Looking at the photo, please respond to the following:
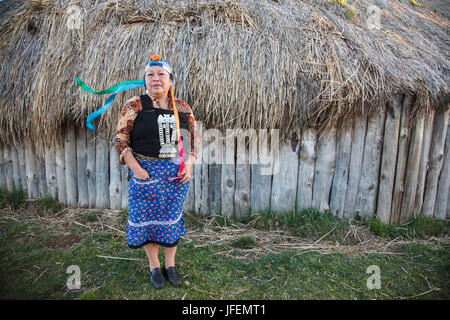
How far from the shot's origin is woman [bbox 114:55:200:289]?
6.27ft

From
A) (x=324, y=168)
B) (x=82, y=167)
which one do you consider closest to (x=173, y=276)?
(x=324, y=168)

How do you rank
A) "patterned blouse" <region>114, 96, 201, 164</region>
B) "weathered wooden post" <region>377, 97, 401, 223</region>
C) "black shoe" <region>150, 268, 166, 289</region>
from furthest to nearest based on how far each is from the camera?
1. "weathered wooden post" <region>377, 97, 401, 223</region>
2. "black shoe" <region>150, 268, 166, 289</region>
3. "patterned blouse" <region>114, 96, 201, 164</region>

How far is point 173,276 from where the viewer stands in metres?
2.10

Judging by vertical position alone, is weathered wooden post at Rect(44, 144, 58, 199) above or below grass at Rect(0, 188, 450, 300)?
above

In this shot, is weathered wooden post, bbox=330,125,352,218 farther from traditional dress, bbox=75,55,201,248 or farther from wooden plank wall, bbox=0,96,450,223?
traditional dress, bbox=75,55,201,248

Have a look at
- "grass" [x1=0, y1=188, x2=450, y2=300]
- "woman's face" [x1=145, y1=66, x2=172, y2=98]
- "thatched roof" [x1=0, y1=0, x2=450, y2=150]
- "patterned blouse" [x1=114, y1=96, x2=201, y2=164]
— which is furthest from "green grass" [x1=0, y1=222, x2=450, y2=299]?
"woman's face" [x1=145, y1=66, x2=172, y2=98]

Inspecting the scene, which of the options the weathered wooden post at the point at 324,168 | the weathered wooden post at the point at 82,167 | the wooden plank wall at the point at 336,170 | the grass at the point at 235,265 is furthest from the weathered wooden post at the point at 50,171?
the weathered wooden post at the point at 324,168

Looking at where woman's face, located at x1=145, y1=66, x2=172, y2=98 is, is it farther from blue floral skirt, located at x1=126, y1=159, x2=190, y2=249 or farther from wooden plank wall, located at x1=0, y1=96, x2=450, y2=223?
wooden plank wall, located at x1=0, y1=96, x2=450, y2=223

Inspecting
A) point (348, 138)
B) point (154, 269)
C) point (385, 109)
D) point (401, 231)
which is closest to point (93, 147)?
point (154, 269)

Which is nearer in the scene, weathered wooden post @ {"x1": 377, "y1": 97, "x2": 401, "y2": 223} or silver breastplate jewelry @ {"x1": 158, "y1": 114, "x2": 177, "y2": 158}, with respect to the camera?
silver breastplate jewelry @ {"x1": 158, "y1": 114, "x2": 177, "y2": 158}

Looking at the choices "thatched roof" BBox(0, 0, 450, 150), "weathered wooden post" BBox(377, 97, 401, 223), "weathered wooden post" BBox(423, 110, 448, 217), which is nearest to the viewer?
"thatched roof" BBox(0, 0, 450, 150)

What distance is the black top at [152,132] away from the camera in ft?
6.32

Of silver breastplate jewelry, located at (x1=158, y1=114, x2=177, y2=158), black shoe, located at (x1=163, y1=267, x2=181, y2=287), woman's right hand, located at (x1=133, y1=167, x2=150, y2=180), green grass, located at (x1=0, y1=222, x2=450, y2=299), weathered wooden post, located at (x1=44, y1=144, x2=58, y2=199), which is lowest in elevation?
green grass, located at (x1=0, y1=222, x2=450, y2=299)

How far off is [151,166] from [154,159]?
0.06 m
